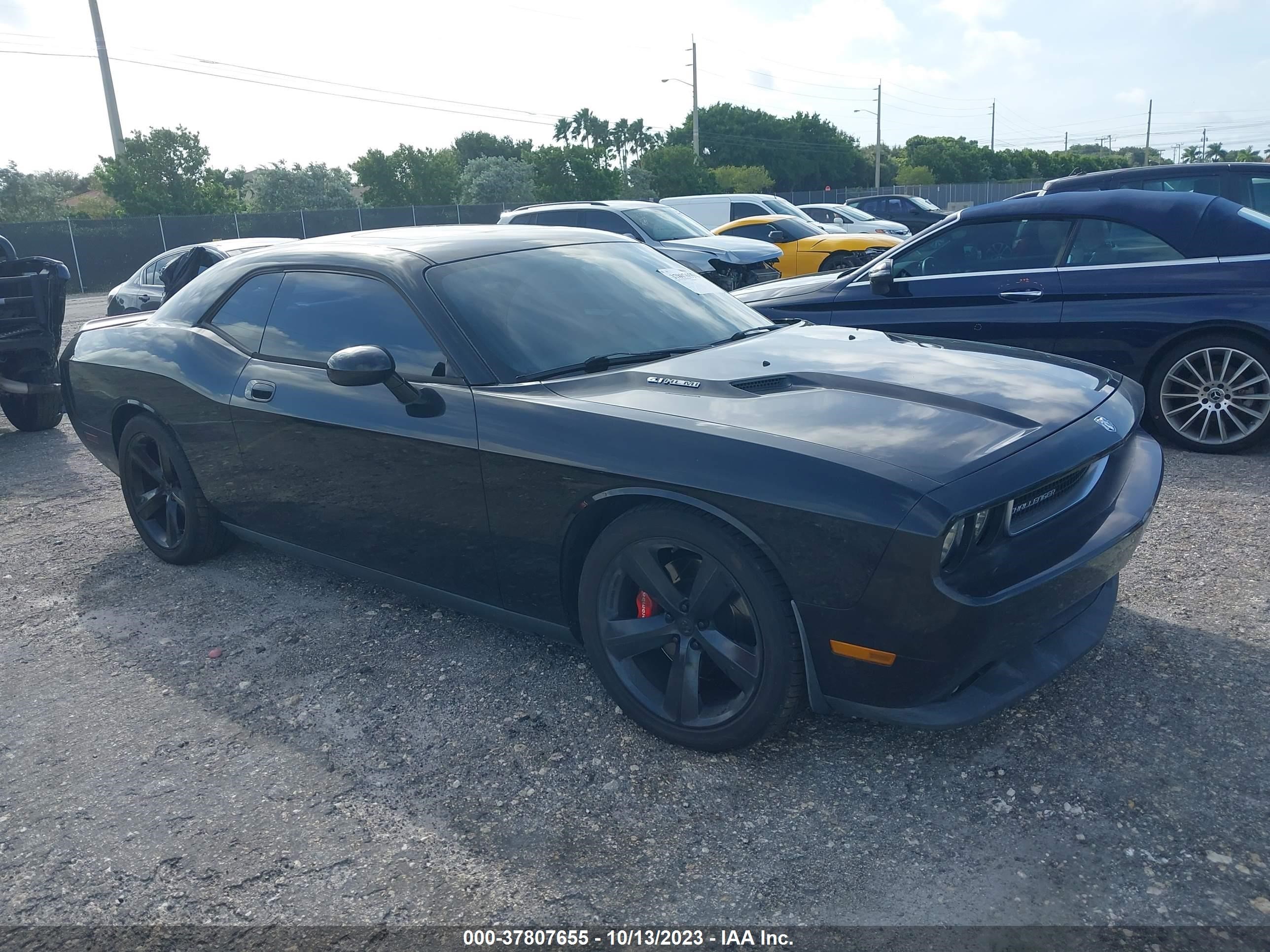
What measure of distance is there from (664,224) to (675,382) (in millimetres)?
10703

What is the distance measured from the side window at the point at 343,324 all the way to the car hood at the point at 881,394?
59 centimetres

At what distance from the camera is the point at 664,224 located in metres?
13.4

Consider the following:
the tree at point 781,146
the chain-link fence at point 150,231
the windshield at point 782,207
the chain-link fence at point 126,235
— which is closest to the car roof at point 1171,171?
the windshield at point 782,207

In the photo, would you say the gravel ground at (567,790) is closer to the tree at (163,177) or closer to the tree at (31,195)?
the tree at (163,177)

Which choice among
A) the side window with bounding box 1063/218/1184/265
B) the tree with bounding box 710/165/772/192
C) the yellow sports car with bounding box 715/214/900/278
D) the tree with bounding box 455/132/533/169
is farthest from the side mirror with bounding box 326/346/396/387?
the tree with bounding box 455/132/533/169

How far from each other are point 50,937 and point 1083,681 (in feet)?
10.0

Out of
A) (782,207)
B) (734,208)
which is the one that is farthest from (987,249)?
(734,208)

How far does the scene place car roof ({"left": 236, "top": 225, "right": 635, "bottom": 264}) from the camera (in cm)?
380

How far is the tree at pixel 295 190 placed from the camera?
54.1 m

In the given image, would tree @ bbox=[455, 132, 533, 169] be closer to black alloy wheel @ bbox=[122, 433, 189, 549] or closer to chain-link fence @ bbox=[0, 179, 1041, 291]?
chain-link fence @ bbox=[0, 179, 1041, 291]

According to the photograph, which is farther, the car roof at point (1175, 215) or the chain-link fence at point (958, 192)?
the chain-link fence at point (958, 192)

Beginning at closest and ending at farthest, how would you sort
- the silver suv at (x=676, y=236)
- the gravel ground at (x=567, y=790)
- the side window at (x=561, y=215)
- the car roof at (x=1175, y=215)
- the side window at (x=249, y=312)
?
the gravel ground at (x=567, y=790)
the side window at (x=249, y=312)
the car roof at (x=1175, y=215)
the silver suv at (x=676, y=236)
the side window at (x=561, y=215)

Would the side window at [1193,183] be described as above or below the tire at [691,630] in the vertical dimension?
above

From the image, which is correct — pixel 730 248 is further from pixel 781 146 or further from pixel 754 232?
pixel 781 146
